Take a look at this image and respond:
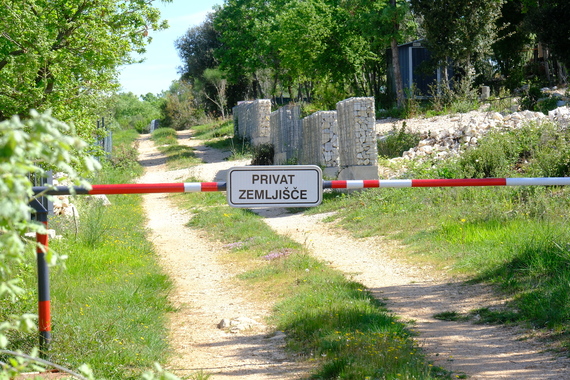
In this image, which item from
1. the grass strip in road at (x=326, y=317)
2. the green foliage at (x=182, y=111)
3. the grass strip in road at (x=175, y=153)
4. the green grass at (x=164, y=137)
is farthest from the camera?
the green foliage at (x=182, y=111)

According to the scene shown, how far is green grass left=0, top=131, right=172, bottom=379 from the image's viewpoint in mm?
4793

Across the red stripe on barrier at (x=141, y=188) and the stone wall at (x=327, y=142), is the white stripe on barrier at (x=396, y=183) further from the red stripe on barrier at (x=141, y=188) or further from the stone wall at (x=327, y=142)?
the stone wall at (x=327, y=142)

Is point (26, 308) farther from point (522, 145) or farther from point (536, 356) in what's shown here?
point (522, 145)

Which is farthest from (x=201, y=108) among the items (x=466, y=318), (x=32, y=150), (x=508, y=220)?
(x=32, y=150)

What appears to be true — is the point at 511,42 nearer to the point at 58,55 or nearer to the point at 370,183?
the point at 58,55

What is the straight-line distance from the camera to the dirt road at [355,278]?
4.97m

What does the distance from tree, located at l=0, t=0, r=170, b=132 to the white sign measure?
564 centimetres

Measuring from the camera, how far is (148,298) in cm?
692

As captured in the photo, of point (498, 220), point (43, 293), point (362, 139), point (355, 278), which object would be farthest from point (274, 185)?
point (362, 139)

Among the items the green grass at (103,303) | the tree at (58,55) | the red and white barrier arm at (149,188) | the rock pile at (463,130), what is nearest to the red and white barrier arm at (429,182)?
the red and white barrier arm at (149,188)

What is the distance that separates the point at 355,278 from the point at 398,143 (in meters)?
10.5

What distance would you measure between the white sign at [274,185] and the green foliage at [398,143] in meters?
13.0

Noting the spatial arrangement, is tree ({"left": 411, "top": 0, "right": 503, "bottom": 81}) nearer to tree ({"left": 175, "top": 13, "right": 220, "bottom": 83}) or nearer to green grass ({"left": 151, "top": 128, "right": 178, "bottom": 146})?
green grass ({"left": 151, "top": 128, "right": 178, "bottom": 146})

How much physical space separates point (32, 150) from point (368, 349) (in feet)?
11.6
